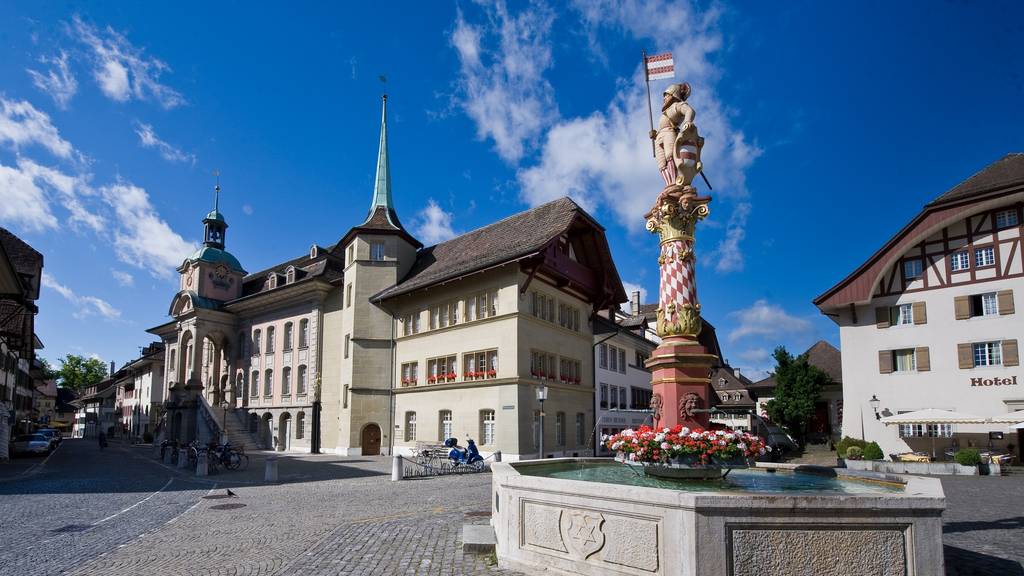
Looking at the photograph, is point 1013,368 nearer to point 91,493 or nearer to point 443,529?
point 443,529

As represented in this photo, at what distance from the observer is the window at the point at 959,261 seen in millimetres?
29812

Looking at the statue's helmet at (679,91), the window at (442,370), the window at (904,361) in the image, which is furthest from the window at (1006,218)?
the window at (442,370)

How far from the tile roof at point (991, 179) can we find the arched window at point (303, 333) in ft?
116

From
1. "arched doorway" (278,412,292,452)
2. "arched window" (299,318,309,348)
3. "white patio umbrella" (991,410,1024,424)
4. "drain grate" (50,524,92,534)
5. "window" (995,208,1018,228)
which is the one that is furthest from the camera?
"arched doorway" (278,412,292,452)

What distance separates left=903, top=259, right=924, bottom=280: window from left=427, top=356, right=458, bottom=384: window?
76.0 ft

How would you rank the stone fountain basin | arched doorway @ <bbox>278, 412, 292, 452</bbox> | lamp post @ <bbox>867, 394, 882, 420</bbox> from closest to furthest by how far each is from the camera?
the stone fountain basin < lamp post @ <bbox>867, 394, 882, 420</bbox> < arched doorway @ <bbox>278, 412, 292, 452</bbox>

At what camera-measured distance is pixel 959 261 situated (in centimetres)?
3006

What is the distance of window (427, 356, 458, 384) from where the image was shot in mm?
30578

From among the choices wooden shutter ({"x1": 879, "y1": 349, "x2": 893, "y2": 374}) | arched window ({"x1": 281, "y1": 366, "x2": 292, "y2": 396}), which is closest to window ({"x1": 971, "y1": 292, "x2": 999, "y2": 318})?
wooden shutter ({"x1": 879, "y1": 349, "x2": 893, "y2": 374})

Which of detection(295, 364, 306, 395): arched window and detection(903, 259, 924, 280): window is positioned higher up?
detection(903, 259, 924, 280): window

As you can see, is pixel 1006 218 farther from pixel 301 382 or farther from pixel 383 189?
pixel 301 382

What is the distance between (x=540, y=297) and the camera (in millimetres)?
30344

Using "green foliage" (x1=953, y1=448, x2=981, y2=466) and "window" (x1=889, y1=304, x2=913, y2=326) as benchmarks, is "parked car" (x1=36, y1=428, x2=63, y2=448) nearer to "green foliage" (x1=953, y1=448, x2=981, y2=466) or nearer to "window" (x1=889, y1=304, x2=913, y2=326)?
"green foliage" (x1=953, y1=448, x2=981, y2=466)

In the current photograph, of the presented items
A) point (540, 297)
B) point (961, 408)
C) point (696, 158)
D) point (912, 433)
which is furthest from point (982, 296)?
point (696, 158)
